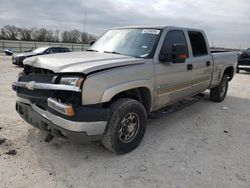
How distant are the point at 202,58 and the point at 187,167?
8.97 ft

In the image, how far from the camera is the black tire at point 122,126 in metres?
3.12

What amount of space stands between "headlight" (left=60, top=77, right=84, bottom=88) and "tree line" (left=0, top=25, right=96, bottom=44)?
4782 centimetres

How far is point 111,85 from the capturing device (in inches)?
118

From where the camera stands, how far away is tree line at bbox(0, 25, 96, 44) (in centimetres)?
4938

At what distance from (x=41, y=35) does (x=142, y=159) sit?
53.8m

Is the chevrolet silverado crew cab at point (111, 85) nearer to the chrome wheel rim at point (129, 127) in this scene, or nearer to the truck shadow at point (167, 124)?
the chrome wheel rim at point (129, 127)

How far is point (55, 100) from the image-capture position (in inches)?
114

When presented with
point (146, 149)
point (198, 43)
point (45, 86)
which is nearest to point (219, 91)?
point (198, 43)

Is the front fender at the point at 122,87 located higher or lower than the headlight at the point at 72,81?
lower

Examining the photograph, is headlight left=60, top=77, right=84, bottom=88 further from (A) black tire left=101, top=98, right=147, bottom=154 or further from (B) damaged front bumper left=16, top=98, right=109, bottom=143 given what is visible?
(A) black tire left=101, top=98, right=147, bottom=154

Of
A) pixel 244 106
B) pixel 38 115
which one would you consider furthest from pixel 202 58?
pixel 38 115

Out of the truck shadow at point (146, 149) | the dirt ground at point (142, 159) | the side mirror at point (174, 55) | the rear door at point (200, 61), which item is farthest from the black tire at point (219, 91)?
the side mirror at point (174, 55)

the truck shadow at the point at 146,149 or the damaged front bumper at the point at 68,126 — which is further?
the truck shadow at the point at 146,149

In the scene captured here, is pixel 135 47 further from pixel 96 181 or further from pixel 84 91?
pixel 96 181
